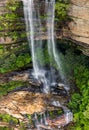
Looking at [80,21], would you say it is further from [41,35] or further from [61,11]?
[41,35]

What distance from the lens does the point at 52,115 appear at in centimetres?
1209

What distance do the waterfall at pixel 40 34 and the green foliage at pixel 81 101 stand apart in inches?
30.4

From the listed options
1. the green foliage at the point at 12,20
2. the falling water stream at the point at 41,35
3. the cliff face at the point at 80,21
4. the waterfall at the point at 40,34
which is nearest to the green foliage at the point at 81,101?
the falling water stream at the point at 41,35

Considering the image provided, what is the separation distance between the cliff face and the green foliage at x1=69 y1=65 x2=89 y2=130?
123 centimetres

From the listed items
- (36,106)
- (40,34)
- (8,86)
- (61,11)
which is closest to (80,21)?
(61,11)

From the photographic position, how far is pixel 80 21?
11.7 meters

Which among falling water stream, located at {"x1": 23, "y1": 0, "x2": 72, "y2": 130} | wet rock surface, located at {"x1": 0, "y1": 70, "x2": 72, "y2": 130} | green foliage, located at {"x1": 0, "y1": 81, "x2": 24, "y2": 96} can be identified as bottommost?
wet rock surface, located at {"x1": 0, "y1": 70, "x2": 72, "y2": 130}

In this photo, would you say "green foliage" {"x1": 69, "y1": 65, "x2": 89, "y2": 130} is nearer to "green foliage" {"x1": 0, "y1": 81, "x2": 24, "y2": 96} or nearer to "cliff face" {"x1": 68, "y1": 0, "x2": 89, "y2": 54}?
"cliff face" {"x1": 68, "y1": 0, "x2": 89, "y2": 54}

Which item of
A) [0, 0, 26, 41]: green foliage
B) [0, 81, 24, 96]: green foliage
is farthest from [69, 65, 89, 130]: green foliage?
[0, 0, 26, 41]: green foliage

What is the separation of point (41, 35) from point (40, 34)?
7 centimetres

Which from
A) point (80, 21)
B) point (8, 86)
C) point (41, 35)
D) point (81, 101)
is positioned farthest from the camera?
point (41, 35)

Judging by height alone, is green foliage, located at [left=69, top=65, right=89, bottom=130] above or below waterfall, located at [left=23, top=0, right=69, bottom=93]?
below

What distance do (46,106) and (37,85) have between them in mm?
1074

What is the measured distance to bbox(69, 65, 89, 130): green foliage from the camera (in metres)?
11.7
